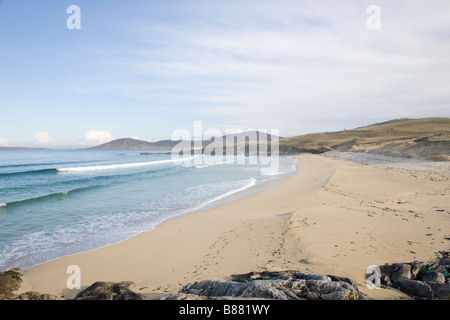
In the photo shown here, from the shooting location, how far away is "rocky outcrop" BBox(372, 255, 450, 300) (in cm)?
387

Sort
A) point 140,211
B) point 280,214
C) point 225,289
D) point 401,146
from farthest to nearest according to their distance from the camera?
point 401,146 < point 140,211 < point 280,214 < point 225,289

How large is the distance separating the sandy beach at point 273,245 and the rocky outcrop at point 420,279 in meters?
0.23

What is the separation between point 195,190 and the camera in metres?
18.9

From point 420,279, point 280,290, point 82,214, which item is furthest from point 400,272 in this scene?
point 82,214

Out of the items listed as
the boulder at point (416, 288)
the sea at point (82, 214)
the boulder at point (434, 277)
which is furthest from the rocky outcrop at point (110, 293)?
the boulder at point (434, 277)

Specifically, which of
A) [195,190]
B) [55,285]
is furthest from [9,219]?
[195,190]

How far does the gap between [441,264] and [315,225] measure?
12.0 feet

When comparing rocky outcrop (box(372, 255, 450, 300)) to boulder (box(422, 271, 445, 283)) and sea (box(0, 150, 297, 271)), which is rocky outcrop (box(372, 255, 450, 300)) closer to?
boulder (box(422, 271, 445, 283))

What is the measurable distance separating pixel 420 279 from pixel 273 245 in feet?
10.8

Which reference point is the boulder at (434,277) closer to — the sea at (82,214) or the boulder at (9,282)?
the boulder at (9,282)

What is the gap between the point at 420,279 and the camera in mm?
4363

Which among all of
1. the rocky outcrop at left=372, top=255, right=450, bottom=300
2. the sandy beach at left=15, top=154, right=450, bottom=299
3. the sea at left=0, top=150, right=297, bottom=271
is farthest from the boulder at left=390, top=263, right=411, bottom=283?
the sea at left=0, top=150, right=297, bottom=271

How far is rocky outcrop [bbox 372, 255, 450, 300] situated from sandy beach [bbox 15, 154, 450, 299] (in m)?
0.23
